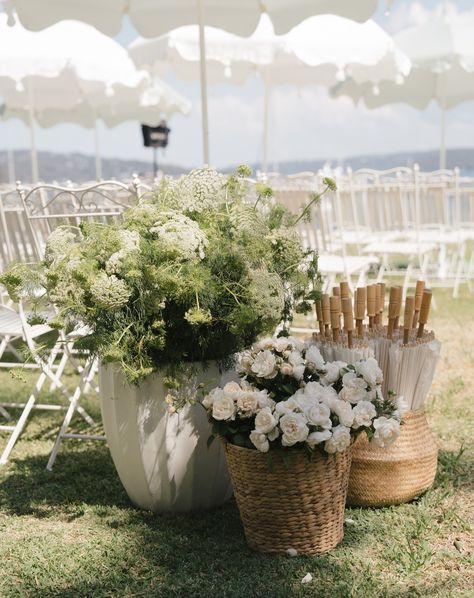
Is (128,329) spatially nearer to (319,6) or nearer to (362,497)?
(362,497)

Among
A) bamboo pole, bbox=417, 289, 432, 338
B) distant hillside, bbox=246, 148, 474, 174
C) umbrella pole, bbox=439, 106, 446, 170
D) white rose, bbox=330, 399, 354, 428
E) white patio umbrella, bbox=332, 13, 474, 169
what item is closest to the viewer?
white rose, bbox=330, 399, 354, 428

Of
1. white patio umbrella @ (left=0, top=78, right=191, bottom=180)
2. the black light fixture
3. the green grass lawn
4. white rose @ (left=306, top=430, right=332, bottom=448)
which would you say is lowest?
the green grass lawn

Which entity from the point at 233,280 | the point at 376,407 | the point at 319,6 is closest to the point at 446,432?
the point at 376,407

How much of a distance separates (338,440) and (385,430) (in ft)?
0.78

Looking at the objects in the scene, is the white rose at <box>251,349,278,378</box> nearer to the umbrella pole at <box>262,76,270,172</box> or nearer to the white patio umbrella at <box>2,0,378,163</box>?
the white patio umbrella at <box>2,0,378,163</box>

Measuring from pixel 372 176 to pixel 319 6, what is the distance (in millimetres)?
1972

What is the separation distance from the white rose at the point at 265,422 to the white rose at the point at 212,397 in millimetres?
182

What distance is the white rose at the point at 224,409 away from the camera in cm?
276

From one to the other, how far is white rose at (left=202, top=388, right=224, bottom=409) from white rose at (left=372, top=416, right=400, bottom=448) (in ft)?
1.82

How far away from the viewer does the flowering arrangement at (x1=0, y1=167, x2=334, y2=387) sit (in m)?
2.83

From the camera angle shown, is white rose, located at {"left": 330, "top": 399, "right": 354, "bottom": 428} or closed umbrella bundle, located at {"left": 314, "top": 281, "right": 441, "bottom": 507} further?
closed umbrella bundle, located at {"left": 314, "top": 281, "right": 441, "bottom": 507}

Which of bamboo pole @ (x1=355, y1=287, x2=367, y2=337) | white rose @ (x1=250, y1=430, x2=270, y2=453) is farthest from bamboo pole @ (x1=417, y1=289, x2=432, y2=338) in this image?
white rose @ (x1=250, y1=430, x2=270, y2=453)

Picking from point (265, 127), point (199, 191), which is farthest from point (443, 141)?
point (199, 191)

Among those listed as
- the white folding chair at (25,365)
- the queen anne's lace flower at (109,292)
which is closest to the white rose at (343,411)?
the queen anne's lace flower at (109,292)
